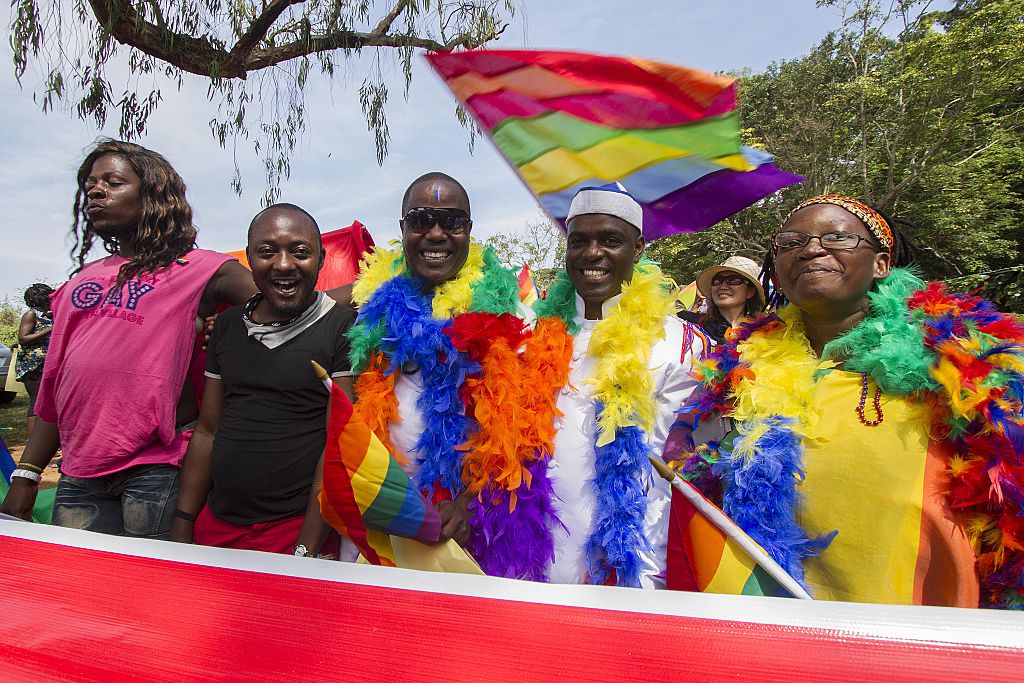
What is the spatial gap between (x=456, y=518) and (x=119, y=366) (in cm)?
122

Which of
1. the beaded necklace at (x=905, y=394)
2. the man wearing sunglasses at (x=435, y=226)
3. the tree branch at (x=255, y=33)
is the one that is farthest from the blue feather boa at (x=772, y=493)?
the tree branch at (x=255, y=33)

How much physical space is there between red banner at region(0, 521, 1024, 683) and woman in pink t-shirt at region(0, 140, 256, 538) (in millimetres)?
552

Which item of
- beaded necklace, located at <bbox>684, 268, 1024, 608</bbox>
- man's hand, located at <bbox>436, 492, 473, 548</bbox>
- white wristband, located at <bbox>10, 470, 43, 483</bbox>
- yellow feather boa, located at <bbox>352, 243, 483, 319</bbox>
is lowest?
white wristband, located at <bbox>10, 470, 43, 483</bbox>

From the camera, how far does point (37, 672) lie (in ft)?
4.12

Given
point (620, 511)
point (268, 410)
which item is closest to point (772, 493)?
point (620, 511)

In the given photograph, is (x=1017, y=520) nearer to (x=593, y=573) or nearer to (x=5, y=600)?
(x=593, y=573)

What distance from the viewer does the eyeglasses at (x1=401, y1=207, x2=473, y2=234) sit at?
2213mm

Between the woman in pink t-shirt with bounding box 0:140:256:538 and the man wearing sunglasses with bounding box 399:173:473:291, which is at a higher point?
the man wearing sunglasses with bounding box 399:173:473:291

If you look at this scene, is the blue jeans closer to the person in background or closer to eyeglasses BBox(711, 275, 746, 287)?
eyeglasses BBox(711, 275, 746, 287)

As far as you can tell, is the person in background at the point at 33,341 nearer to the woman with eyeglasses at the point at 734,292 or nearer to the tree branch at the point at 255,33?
the tree branch at the point at 255,33

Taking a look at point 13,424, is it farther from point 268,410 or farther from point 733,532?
point 733,532

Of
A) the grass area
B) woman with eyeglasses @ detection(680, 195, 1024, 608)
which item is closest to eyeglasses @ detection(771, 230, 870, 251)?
woman with eyeglasses @ detection(680, 195, 1024, 608)

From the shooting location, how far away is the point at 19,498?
A: 7.25 feet

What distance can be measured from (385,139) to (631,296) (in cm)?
553
